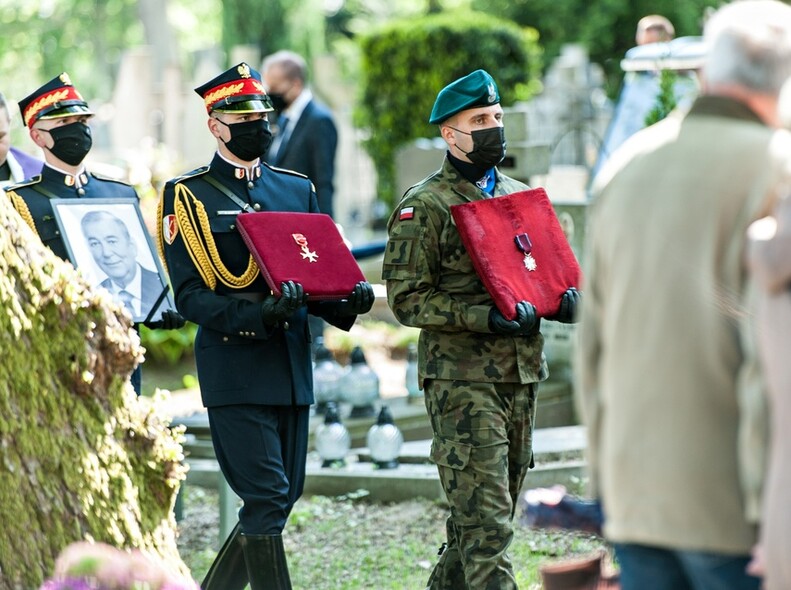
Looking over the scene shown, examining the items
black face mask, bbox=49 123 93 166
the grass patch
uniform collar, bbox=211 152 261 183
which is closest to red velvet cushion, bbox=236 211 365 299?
uniform collar, bbox=211 152 261 183

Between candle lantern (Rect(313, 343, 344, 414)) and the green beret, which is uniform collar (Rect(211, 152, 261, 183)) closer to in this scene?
the green beret

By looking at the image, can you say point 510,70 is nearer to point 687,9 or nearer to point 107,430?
point 687,9

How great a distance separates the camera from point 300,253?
18.3 feet

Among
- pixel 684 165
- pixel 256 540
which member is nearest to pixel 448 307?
pixel 256 540

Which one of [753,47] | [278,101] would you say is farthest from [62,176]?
[753,47]

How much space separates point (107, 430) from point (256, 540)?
1.06 meters

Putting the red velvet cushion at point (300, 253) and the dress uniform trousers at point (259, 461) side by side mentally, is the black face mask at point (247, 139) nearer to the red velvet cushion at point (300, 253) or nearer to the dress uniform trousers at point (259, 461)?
the red velvet cushion at point (300, 253)

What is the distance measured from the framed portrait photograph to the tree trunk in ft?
4.57

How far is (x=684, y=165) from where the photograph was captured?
3.31m

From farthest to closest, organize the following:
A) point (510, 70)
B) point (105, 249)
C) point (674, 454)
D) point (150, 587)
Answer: point (510, 70), point (105, 249), point (150, 587), point (674, 454)

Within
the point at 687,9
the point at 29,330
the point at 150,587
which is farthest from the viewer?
the point at 687,9

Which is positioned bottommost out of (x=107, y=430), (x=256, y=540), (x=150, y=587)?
(x=256, y=540)

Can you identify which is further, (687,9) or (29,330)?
(687,9)

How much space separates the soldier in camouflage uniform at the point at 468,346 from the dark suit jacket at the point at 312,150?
4349 mm
